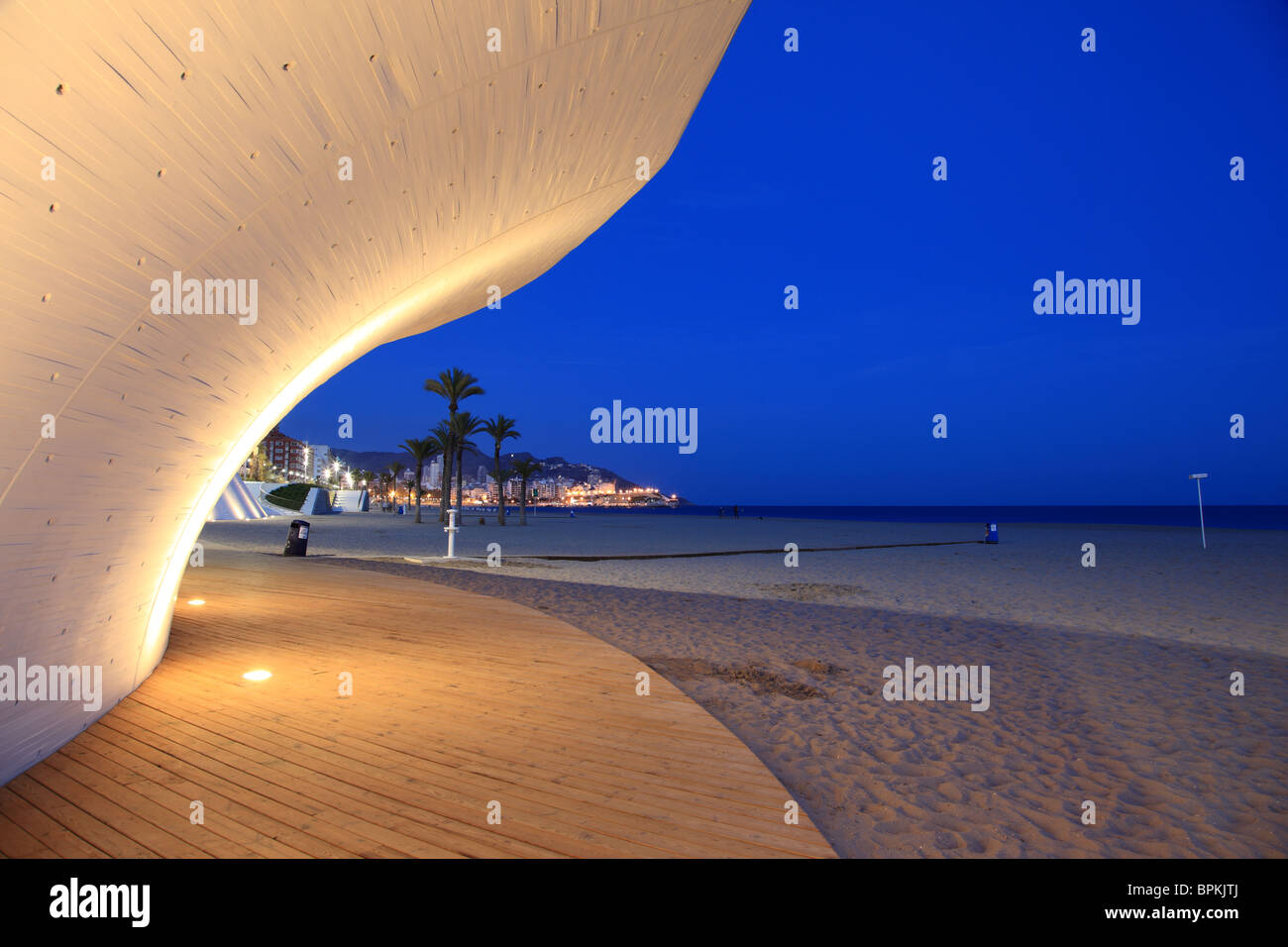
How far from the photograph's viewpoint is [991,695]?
6703mm

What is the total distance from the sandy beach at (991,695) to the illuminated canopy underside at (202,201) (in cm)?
452

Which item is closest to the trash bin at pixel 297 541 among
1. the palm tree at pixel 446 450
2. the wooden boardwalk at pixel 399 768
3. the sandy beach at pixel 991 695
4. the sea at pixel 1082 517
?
the sandy beach at pixel 991 695

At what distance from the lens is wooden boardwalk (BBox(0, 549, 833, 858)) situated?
117 inches

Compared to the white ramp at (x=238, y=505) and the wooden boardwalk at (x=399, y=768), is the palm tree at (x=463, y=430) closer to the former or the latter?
the white ramp at (x=238, y=505)

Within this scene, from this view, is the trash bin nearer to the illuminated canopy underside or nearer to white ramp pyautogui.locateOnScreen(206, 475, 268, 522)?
the illuminated canopy underside

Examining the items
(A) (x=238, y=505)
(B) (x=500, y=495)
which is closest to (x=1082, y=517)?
(B) (x=500, y=495)

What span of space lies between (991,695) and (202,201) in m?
7.68

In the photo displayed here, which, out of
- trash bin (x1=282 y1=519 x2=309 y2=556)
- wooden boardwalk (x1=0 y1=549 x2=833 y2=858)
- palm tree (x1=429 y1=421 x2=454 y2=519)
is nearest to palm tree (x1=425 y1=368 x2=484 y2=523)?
palm tree (x1=429 y1=421 x2=454 y2=519)

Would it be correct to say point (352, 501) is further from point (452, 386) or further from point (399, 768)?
point (399, 768)

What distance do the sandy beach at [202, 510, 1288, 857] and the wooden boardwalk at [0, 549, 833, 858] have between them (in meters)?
0.99

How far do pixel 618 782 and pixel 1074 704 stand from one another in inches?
214

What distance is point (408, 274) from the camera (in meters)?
5.33

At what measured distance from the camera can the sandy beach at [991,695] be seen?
404cm
